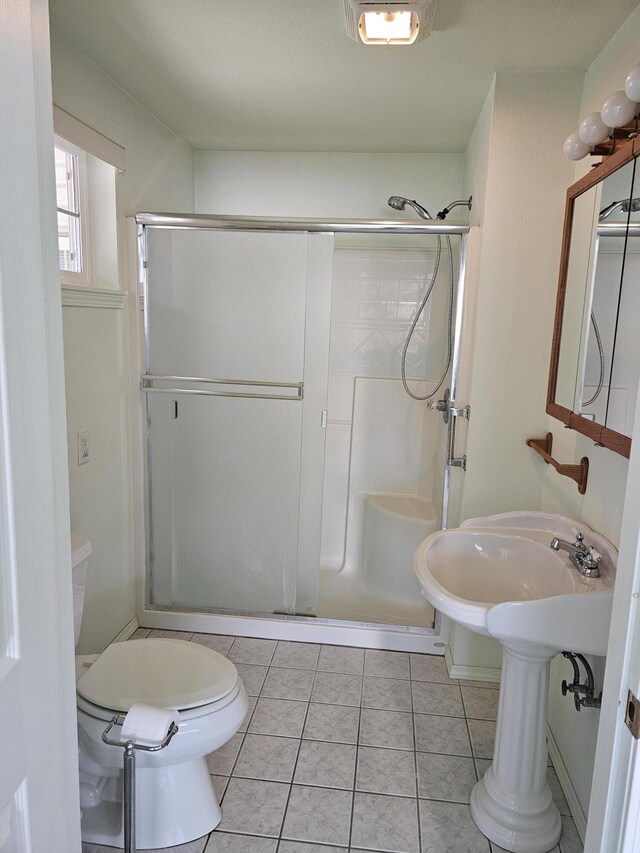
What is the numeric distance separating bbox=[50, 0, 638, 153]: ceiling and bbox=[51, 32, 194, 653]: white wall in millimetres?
103

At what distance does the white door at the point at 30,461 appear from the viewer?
74cm

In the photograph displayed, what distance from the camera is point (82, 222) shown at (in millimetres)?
2445

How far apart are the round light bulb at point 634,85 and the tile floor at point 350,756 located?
195 cm

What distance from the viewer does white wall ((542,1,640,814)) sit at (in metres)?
1.72

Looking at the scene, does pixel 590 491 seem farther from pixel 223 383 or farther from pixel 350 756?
pixel 223 383

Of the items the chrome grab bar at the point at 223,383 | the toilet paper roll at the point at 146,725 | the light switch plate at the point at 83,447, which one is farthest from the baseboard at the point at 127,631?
the toilet paper roll at the point at 146,725

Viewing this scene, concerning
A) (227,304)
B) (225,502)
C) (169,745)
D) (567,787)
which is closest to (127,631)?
(225,502)

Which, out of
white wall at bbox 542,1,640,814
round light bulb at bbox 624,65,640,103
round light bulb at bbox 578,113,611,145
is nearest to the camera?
round light bulb at bbox 624,65,640,103

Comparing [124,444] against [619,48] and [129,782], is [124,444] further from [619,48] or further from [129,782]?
[619,48]

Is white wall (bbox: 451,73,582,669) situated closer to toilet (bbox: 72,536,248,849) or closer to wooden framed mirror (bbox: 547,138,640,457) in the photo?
wooden framed mirror (bbox: 547,138,640,457)

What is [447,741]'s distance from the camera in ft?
7.23

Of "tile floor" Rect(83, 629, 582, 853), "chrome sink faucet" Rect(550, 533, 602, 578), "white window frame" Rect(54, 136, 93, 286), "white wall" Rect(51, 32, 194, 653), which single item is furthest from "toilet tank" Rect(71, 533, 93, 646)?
"chrome sink faucet" Rect(550, 533, 602, 578)

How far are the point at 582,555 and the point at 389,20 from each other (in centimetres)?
159

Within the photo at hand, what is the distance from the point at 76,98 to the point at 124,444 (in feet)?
4.39
